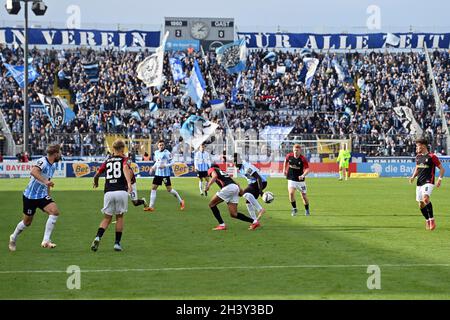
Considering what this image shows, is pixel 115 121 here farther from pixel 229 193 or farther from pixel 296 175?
pixel 229 193

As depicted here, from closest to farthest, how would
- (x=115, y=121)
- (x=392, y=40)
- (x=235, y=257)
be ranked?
(x=235, y=257) → (x=115, y=121) → (x=392, y=40)

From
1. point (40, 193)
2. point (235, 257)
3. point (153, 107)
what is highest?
point (153, 107)

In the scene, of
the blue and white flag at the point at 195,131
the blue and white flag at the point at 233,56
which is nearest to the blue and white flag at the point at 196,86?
the blue and white flag at the point at 195,131

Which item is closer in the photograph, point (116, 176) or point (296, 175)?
point (116, 176)

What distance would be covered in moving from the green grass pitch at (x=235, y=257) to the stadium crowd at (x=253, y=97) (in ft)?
99.8

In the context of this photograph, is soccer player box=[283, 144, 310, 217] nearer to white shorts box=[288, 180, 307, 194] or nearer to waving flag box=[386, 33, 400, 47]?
white shorts box=[288, 180, 307, 194]

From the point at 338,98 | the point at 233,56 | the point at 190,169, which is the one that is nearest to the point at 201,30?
the point at 233,56

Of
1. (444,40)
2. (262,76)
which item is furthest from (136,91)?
(444,40)

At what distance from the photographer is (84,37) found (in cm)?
6888

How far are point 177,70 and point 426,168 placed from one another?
146 feet

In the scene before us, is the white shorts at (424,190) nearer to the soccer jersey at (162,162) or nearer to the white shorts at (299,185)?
the white shorts at (299,185)

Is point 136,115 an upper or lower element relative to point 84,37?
lower

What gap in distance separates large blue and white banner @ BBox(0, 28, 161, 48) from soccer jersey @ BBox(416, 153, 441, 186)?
51.0 m

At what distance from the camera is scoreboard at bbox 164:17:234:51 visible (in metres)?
73.3
